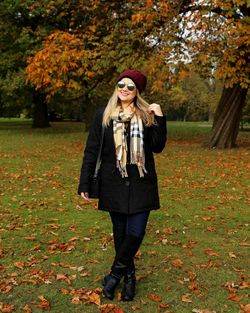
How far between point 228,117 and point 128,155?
1417 cm

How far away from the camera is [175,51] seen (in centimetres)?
1533

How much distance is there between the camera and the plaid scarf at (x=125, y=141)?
4.04 metres

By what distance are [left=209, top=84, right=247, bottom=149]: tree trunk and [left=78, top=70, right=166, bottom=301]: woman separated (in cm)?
1391

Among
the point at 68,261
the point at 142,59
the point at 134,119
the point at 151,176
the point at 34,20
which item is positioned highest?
the point at 34,20

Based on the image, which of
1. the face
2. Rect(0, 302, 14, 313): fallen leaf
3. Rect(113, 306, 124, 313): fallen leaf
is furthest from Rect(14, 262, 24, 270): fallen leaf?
the face

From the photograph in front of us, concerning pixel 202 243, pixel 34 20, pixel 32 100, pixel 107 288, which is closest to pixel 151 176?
pixel 107 288

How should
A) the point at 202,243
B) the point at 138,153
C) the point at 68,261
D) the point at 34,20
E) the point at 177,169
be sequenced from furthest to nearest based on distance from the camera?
the point at 34,20
the point at 177,169
the point at 202,243
the point at 68,261
the point at 138,153

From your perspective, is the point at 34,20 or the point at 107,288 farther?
the point at 34,20

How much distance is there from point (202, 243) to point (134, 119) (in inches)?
105

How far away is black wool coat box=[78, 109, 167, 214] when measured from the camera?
4.08 m

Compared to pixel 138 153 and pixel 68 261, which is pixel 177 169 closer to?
pixel 68 261

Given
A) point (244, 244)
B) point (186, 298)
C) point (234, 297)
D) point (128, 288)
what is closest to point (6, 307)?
point (128, 288)

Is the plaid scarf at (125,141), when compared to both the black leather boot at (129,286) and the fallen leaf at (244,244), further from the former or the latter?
the fallen leaf at (244,244)

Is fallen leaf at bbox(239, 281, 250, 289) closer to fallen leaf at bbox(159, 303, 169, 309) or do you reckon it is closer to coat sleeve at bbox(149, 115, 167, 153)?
fallen leaf at bbox(159, 303, 169, 309)
